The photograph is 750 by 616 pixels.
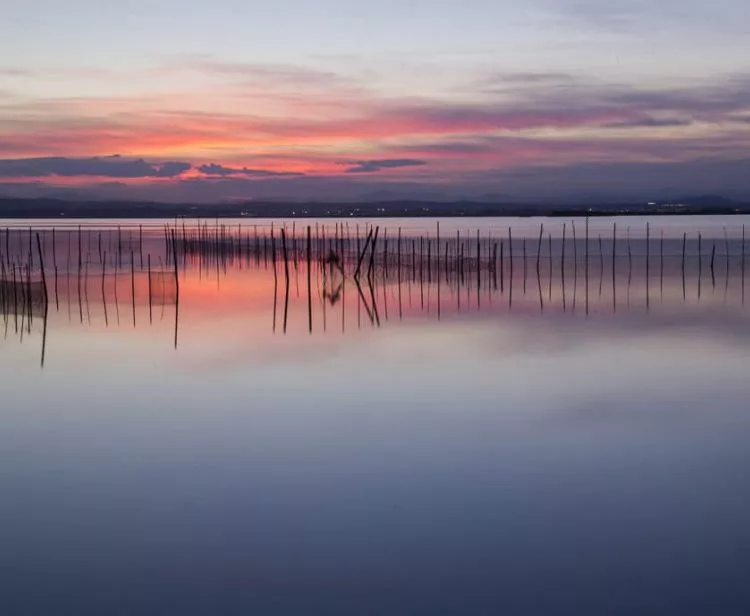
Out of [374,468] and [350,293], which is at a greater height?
[350,293]

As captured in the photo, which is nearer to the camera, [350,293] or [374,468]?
[374,468]

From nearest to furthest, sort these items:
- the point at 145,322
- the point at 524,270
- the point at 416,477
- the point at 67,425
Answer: the point at 416,477 → the point at 67,425 → the point at 145,322 → the point at 524,270

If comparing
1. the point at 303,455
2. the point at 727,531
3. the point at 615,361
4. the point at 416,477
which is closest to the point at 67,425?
the point at 303,455

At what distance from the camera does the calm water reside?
391 centimetres

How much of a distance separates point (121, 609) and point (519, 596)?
1565 mm

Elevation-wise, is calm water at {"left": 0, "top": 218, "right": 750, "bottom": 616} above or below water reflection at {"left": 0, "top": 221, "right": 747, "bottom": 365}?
below

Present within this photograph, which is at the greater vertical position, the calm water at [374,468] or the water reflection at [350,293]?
the water reflection at [350,293]

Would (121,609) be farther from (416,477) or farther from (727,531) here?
(727,531)

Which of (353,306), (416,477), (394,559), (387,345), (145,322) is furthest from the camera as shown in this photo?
(353,306)

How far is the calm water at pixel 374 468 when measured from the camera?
12.8 feet

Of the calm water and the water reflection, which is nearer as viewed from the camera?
the calm water

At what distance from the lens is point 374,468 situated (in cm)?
570

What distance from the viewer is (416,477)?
5.43 meters

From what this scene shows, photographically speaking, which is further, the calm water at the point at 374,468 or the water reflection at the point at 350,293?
the water reflection at the point at 350,293
